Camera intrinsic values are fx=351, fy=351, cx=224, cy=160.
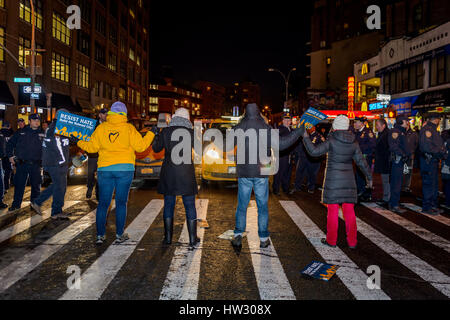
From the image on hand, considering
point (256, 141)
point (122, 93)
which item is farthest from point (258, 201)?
point (122, 93)

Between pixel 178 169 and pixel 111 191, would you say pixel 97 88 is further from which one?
pixel 178 169

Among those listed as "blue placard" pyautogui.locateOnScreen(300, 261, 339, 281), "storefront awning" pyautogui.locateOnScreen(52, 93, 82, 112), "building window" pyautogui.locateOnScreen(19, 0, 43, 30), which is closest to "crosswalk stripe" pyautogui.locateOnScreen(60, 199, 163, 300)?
"blue placard" pyautogui.locateOnScreen(300, 261, 339, 281)

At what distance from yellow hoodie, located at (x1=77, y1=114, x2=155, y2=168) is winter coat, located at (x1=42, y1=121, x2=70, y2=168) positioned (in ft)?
6.49

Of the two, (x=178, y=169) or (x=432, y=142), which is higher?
(x=432, y=142)

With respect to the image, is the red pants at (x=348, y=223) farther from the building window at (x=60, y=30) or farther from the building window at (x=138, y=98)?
the building window at (x=138, y=98)

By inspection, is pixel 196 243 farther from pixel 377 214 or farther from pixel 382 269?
pixel 377 214

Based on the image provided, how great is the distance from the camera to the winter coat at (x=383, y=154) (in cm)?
873

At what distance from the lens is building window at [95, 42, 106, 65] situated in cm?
4256

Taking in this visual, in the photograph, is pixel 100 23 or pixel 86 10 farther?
pixel 100 23

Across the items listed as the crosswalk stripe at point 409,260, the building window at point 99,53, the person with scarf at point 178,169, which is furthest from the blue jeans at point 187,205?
the building window at point 99,53

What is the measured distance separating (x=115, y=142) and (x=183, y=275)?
2.27m

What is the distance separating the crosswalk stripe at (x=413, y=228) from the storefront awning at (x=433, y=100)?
56.3 ft

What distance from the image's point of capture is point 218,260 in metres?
4.81
